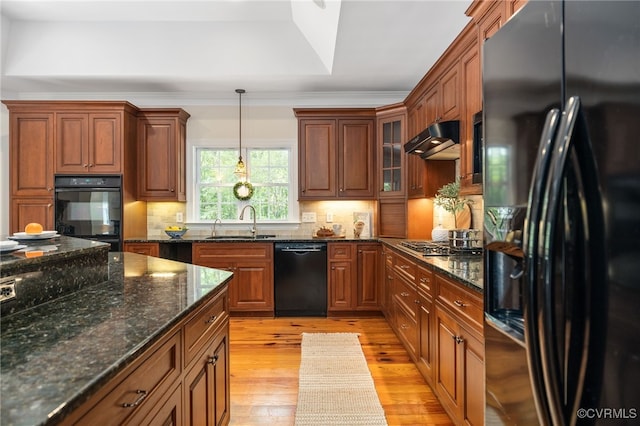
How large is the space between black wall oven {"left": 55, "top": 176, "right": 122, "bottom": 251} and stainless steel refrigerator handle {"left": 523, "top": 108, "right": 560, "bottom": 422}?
427 centimetres

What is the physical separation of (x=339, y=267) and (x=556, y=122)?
3434mm

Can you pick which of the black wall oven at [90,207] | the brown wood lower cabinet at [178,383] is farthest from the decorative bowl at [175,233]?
the brown wood lower cabinet at [178,383]

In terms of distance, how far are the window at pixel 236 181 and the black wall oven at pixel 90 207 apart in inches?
38.7

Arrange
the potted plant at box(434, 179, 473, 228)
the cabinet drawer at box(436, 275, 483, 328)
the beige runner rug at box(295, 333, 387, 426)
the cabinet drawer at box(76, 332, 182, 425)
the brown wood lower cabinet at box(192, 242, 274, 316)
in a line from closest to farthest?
1. the cabinet drawer at box(76, 332, 182, 425)
2. the cabinet drawer at box(436, 275, 483, 328)
3. the beige runner rug at box(295, 333, 387, 426)
4. the potted plant at box(434, 179, 473, 228)
5. the brown wood lower cabinet at box(192, 242, 274, 316)

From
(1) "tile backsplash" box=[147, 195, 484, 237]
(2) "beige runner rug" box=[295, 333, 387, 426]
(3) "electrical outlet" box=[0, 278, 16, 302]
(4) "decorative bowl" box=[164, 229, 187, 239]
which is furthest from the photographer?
(1) "tile backsplash" box=[147, 195, 484, 237]

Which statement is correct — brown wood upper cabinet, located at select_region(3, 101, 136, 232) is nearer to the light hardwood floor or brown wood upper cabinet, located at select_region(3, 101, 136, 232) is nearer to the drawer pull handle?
the light hardwood floor

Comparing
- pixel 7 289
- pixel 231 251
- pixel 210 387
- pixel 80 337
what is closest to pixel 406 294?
pixel 210 387

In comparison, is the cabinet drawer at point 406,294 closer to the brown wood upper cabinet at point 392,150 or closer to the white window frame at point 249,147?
the brown wood upper cabinet at point 392,150

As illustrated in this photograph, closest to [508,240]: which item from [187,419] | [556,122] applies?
[556,122]

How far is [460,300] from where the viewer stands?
5.82ft

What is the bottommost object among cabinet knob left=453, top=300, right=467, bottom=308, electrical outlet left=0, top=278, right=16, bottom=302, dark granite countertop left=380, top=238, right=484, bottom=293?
cabinet knob left=453, top=300, right=467, bottom=308

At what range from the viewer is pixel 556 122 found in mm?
749

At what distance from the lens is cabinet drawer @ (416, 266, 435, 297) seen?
87.6 inches

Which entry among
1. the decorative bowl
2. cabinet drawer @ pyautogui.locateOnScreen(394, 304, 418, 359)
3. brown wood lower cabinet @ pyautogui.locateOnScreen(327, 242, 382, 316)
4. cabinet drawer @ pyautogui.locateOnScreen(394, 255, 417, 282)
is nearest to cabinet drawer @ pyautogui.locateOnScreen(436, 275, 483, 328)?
cabinet drawer @ pyautogui.locateOnScreen(394, 255, 417, 282)
